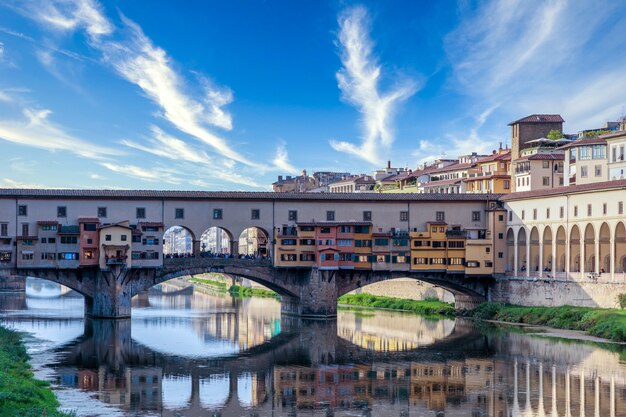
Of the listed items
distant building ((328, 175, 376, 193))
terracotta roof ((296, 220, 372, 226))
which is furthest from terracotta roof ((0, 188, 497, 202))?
distant building ((328, 175, 376, 193))

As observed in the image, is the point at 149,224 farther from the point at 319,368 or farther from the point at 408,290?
the point at 408,290

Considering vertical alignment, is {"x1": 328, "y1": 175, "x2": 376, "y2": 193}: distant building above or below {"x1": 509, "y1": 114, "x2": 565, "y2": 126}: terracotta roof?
below

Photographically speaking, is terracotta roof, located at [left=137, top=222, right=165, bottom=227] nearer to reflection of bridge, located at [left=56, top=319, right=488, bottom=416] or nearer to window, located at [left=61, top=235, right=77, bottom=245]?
window, located at [left=61, top=235, right=77, bottom=245]

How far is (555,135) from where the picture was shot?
284 ft

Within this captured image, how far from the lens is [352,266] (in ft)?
207

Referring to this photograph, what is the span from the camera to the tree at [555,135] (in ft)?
284

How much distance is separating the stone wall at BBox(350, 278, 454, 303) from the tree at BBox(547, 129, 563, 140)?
21.8 metres

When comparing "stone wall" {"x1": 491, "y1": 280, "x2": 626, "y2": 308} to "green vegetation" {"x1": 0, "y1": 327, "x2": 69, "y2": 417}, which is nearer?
"green vegetation" {"x1": 0, "y1": 327, "x2": 69, "y2": 417}

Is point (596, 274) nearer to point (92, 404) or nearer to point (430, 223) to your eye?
point (430, 223)

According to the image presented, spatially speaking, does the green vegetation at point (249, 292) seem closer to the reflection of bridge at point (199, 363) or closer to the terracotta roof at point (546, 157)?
the terracotta roof at point (546, 157)

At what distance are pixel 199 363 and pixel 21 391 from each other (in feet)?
45.1

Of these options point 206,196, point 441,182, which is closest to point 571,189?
point 206,196

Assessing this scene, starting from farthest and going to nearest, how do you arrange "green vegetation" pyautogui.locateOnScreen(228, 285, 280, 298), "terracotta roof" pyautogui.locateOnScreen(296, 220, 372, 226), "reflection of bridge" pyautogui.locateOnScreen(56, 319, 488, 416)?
"green vegetation" pyautogui.locateOnScreen(228, 285, 280, 298) → "terracotta roof" pyautogui.locateOnScreen(296, 220, 372, 226) → "reflection of bridge" pyautogui.locateOnScreen(56, 319, 488, 416)

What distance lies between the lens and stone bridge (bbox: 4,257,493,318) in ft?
196
